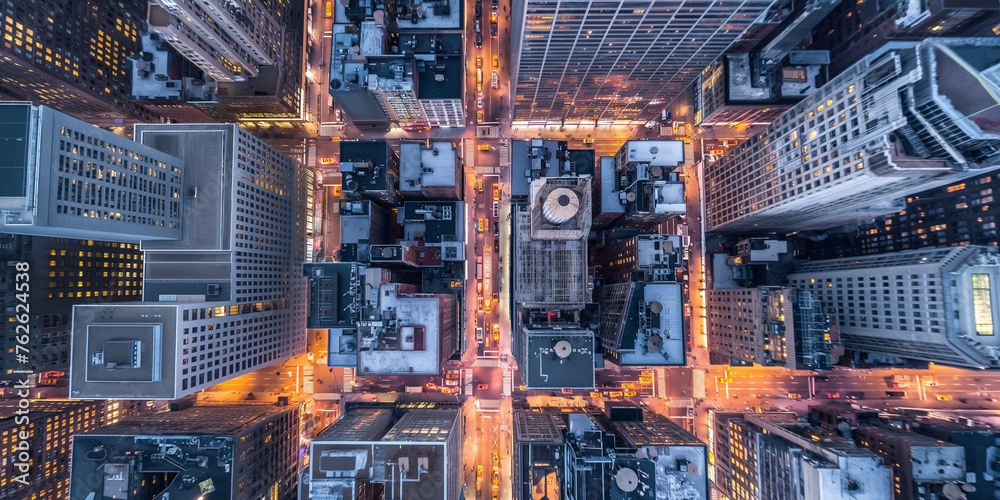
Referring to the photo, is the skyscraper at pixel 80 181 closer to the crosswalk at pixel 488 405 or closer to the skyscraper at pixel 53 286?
the skyscraper at pixel 53 286

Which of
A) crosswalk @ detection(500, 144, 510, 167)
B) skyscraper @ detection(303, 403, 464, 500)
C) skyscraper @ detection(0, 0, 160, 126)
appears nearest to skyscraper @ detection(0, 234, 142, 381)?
skyscraper @ detection(0, 0, 160, 126)

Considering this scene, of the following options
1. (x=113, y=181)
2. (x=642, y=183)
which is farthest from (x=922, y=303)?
(x=113, y=181)

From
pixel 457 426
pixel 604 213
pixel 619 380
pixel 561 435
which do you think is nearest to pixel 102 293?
pixel 457 426

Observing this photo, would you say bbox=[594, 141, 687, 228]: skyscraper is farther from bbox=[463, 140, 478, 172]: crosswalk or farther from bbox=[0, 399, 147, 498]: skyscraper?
bbox=[0, 399, 147, 498]: skyscraper

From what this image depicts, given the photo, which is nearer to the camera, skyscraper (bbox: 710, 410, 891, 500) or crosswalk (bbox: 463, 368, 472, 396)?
skyscraper (bbox: 710, 410, 891, 500)

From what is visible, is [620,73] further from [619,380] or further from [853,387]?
[853,387]

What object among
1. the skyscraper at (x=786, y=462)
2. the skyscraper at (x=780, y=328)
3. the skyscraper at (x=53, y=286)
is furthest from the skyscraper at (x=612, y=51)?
the skyscraper at (x=53, y=286)

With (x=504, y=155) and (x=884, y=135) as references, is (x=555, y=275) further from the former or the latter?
(x=884, y=135)
